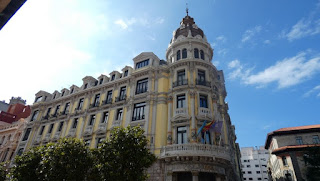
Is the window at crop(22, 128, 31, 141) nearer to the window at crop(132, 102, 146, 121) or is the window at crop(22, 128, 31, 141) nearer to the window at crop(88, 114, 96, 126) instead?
the window at crop(88, 114, 96, 126)

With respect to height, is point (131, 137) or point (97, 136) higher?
point (97, 136)

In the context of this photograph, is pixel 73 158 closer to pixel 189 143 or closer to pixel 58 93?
pixel 189 143

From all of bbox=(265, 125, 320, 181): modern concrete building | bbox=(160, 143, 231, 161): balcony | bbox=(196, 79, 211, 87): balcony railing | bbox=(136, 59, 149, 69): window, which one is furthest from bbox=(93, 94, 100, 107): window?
bbox=(265, 125, 320, 181): modern concrete building

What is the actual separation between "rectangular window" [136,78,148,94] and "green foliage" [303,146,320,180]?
25456 millimetres

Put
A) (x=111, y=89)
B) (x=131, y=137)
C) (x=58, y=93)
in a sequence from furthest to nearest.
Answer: (x=58, y=93) < (x=111, y=89) < (x=131, y=137)

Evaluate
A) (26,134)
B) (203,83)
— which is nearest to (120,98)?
(203,83)

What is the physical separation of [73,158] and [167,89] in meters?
14.8

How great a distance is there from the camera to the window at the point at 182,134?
22.8 meters

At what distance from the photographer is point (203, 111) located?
24.1 m

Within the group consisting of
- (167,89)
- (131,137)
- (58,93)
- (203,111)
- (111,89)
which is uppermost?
(58,93)

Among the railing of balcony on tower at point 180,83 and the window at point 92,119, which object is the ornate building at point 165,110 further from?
the railing of balcony on tower at point 180,83

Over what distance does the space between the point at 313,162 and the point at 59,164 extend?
3239 centimetres

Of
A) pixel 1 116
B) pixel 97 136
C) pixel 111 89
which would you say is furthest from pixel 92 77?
pixel 1 116

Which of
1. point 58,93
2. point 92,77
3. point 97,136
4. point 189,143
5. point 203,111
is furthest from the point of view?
point 58,93
